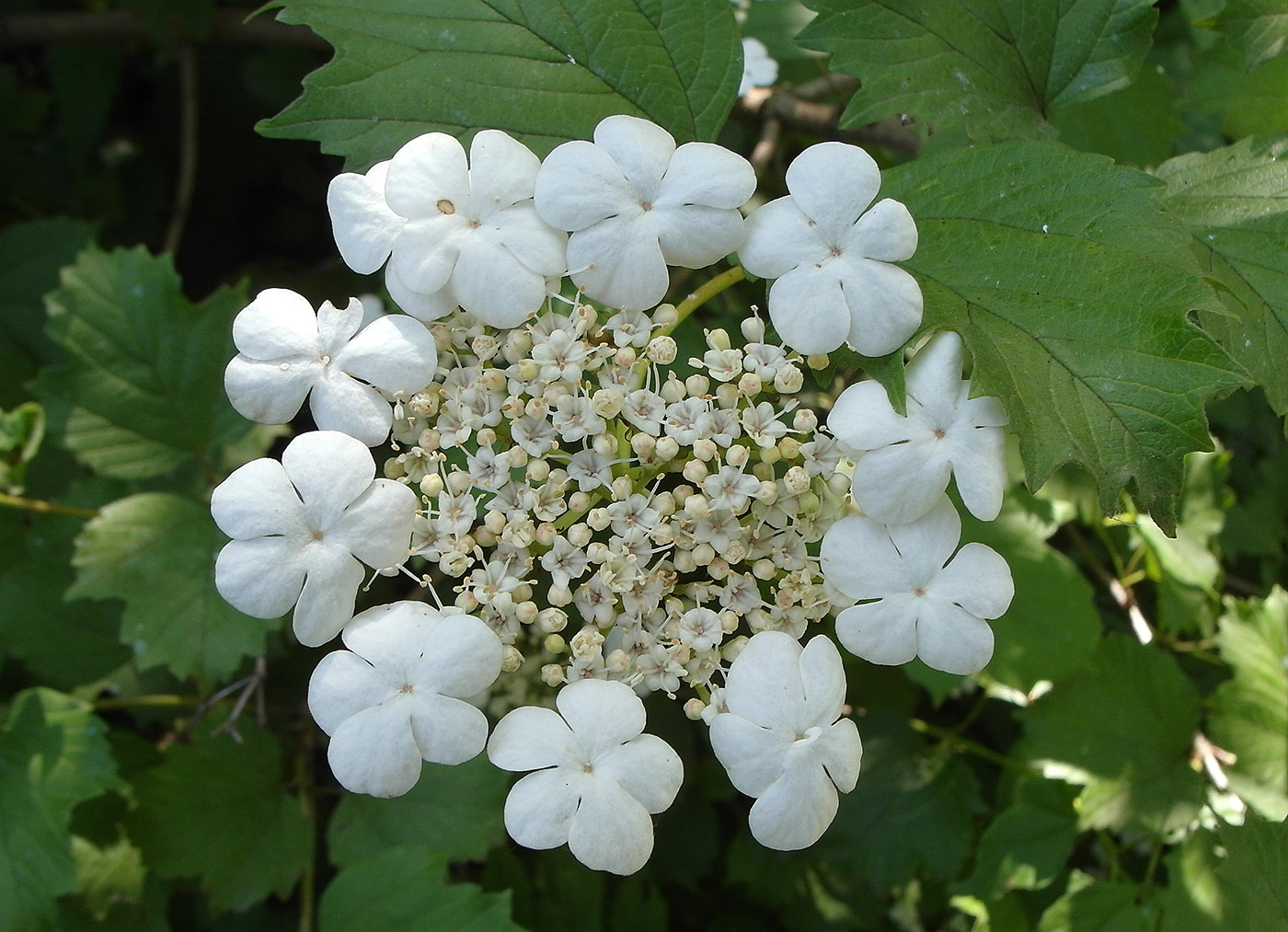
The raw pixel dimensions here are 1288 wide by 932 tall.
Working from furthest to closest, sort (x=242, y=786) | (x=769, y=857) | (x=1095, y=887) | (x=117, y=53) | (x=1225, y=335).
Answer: (x=117, y=53) → (x=769, y=857) → (x=242, y=786) → (x=1095, y=887) → (x=1225, y=335)

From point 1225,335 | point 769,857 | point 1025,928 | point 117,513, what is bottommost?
point 769,857

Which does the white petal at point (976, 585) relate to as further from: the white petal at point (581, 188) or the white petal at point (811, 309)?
the white petal at point (581, 188)

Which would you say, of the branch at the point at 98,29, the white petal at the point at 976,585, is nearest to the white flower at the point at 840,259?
the white petal at the point at 976,585

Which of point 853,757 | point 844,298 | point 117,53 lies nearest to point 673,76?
point 844,298

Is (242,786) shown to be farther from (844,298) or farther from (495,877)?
(844,298)

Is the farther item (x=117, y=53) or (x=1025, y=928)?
(x=117, y=53)

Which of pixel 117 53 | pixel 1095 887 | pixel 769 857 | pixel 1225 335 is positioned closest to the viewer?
pixel 1225 335

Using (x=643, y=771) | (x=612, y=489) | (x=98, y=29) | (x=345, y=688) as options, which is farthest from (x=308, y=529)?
(x=98, y=29)

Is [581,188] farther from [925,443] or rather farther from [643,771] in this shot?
[643,771]
